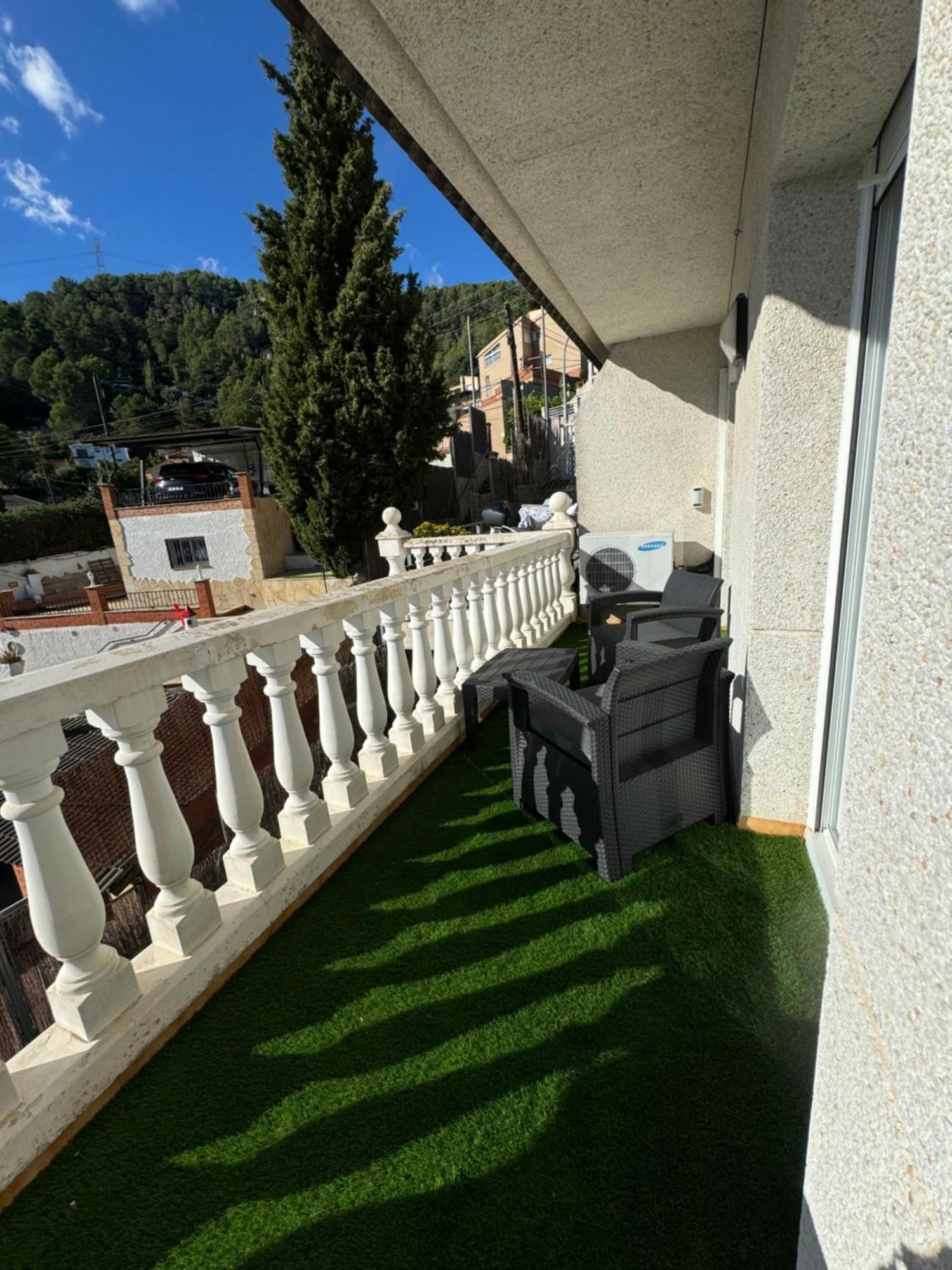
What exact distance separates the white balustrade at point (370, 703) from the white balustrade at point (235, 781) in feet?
2.24

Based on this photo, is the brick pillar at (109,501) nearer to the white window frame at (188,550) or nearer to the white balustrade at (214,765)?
the white window frame at (188,550)

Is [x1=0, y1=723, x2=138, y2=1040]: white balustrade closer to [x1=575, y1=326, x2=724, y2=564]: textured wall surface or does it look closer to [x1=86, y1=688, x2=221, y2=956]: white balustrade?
[x1=86, y1=688, x2=221, y2=956]: white balustrade

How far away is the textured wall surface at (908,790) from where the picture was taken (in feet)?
1.73

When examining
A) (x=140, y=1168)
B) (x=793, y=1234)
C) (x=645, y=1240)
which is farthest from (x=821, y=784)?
(x=140, y=1168)

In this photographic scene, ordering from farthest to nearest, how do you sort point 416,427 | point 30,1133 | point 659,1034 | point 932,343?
point 416,427 → point 659,1034 → point 30,1133 → point 932,343

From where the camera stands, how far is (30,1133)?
4.19ft

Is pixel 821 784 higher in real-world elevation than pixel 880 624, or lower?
lower

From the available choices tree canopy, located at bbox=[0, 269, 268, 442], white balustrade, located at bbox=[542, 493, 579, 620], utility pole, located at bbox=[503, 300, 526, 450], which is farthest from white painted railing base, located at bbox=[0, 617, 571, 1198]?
tree canopy, located at bbox=[0, 269, 268, 442]

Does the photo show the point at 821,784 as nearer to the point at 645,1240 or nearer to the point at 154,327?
the point at 645,1240

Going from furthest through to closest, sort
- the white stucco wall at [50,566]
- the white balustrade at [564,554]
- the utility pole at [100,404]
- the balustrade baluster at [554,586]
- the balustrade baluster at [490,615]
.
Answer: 1. the utility pole at [100,404]
2. the white stucco wall at [50,566]
3. the white balustrade at [564,554]
4. the balustrade baluster at [554,586]
5. the balustrade baluster at [490,615]

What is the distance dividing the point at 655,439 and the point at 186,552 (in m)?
18.4

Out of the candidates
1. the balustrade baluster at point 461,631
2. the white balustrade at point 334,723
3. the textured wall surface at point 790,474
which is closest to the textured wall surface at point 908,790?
the textured wall surface at point 790,474

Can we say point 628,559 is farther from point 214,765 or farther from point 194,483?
point 194,483

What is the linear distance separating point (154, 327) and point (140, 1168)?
9588 cm
